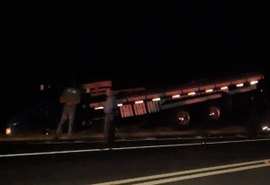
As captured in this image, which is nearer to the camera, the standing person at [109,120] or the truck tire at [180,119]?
the standing person at [109,120]

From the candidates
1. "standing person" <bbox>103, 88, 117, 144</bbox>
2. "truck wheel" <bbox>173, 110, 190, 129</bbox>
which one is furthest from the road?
"truck wheel" <bbox>173, 110, 190, 129</bbox>

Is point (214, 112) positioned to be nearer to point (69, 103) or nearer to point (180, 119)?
point (180, 119)

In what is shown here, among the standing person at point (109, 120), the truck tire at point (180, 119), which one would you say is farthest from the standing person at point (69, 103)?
the truck tire at point (180, 119)

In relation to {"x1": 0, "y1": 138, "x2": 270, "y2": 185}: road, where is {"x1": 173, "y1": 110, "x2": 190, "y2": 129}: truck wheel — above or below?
above

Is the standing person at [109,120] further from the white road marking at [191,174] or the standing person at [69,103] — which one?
the white road marking at [191,174]

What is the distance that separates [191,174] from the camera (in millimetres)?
12250

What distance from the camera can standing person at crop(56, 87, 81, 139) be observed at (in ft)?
64.9

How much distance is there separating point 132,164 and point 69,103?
23.6ft

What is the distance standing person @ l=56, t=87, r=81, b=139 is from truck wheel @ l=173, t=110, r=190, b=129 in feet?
20.1

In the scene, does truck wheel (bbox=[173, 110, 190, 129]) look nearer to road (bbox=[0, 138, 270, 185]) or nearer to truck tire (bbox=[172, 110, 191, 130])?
truck tire (bbox=[172, 110, 191, 130])

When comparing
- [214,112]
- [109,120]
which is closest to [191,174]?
[109,120]

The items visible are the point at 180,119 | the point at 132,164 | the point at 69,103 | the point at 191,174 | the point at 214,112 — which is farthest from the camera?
the point at 214,112

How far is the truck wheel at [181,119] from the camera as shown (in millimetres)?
25578

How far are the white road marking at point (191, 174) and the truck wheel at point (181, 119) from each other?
414 inches
